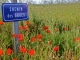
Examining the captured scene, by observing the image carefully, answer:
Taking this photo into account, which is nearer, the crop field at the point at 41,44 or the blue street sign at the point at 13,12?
the crop field at the point at 41,44

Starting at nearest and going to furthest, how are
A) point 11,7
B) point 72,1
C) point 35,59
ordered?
point 35,59 → point 11,7 → point 72,1

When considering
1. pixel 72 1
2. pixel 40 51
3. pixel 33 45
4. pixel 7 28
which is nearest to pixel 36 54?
pixel 40 51

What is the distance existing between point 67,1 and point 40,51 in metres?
11.1

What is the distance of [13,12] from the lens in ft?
7.61

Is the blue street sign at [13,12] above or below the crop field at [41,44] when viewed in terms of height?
above

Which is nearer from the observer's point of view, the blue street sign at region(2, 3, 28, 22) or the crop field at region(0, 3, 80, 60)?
the crop field at region(0, 3, 80, 60)

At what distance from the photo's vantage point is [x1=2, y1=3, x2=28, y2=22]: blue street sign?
2.26m

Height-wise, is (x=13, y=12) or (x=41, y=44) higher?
(x=13, y=12)

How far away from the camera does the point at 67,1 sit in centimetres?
1277

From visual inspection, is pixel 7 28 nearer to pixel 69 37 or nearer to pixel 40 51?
pixel 69 37

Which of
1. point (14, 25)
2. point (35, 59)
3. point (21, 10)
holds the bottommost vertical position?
point (35, 59)

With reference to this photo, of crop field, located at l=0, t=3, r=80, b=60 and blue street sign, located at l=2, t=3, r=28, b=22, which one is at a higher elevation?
blue street sign, located at l=2, t=3, r=28, b=22

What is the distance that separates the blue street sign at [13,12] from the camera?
7.40 ft

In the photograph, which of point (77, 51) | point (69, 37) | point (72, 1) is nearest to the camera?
point (77, 51)
